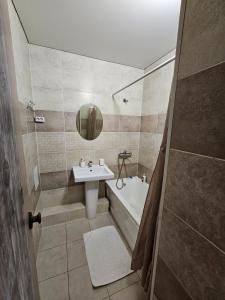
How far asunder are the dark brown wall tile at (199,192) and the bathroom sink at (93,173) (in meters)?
1.33

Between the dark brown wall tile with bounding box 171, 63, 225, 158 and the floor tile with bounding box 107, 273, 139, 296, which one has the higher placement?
the dark brown wall tile with bounding box 171, 63, 225, 158

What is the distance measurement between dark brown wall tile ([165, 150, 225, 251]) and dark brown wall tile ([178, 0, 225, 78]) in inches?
13.1

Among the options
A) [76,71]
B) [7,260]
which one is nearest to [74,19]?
[76,71]

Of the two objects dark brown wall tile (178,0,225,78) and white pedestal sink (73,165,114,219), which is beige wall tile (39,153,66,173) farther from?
dark brown wall tile (178,0,225,78)

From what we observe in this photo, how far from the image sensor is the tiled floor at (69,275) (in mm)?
1198

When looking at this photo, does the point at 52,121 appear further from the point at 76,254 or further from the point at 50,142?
the point at 76,254

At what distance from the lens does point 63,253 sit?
5.16 feet

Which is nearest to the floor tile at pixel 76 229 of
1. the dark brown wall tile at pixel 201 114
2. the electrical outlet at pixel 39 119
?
the electrical outlet at pixel 39 119

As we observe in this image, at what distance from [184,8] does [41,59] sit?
1873 millimetres

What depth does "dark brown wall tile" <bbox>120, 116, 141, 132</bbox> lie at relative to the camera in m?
2.36

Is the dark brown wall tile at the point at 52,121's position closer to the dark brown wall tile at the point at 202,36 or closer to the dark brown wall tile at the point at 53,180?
the dark brown wall tile at the point at 53,180

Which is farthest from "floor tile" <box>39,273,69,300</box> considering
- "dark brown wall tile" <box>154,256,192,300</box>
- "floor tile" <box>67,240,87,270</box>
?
"dark brown wall tile" <box>154,256,192,300</box>

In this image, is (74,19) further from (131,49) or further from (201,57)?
(201,57)

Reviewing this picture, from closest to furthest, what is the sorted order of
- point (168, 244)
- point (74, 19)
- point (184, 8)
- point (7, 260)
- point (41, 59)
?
point (7, 260) → point (184, 8) → point (168, 244) → point (74, 19) → point (41, 59)
